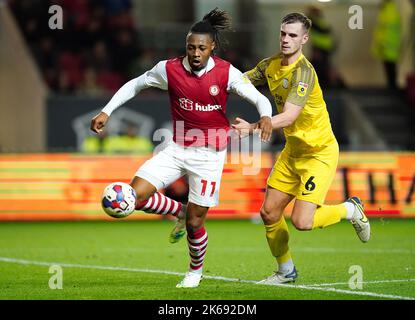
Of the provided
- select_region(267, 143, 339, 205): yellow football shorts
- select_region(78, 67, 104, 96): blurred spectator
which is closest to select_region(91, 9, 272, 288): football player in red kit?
select_region(267, 143, 339, 205): yellow football shorts

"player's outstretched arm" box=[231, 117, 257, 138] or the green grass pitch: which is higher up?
"player's outstretched arm" box=[231, 117, 257, 138]

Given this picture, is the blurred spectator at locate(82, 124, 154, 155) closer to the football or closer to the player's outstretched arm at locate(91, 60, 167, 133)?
the player's outstretched arm at locate(91, 60, 167, 133)

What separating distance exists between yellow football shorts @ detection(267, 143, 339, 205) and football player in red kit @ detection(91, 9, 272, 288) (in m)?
0.54

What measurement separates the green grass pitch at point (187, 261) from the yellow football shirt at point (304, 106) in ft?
3.79

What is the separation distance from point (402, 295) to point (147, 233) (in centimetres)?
690

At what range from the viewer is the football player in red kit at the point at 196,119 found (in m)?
8.87

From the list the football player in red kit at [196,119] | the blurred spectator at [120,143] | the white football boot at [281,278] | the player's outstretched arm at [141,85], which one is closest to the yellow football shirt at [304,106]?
the football player in red kit at [196,119]

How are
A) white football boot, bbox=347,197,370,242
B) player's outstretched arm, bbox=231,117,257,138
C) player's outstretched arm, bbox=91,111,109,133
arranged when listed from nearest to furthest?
player's outstretched arm, bbox=231,117,257,138 < player's outstretched arm, bbox=91,111,109,133 < white football boot, bbox=347,197,370,242

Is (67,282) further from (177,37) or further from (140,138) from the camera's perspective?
(177,37)

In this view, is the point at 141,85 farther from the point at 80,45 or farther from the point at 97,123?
the point at 80,45

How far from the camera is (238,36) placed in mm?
21422

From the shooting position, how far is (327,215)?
9297 millimetres

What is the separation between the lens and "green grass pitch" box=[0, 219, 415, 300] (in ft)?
28.3
